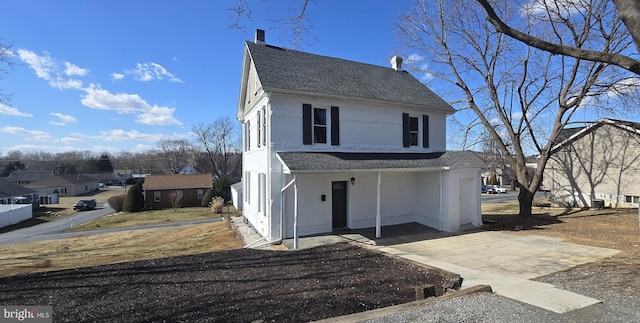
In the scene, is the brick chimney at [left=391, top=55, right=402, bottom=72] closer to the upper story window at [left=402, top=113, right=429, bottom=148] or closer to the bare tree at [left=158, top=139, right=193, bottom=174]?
the upper story window at [left=402, top=113, right=429, bottom=148]

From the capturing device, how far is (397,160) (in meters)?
12.9

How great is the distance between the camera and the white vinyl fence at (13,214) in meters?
30.1

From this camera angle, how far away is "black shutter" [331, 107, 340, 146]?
41.2 ft

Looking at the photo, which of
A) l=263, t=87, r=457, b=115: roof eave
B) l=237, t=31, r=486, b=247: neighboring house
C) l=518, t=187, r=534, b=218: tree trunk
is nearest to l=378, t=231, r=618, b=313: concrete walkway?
l=237, t=31, r=486, b=247: neighboring house

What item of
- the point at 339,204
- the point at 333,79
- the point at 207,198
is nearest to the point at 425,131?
the point at 333,79

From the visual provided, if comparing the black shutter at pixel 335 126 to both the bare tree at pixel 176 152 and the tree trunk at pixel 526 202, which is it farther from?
the bare tree at pixel 176 152

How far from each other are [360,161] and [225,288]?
711cm

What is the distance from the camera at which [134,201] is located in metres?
36.5

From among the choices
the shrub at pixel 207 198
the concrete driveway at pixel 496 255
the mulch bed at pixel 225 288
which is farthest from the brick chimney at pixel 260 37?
the shrub at pixel 207 198

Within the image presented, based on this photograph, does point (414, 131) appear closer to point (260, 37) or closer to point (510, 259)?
point (510, 259)

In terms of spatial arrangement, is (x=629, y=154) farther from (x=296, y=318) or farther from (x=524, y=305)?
(x=296, y=318)

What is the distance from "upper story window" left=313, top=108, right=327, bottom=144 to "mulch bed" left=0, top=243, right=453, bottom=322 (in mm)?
5018

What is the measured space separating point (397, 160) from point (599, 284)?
754 centimetres

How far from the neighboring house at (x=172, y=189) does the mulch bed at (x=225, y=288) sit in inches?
1284
